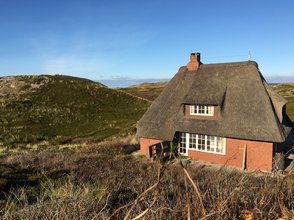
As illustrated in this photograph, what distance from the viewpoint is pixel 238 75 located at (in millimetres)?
20641

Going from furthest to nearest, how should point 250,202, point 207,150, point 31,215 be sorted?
point 207,150 → point 31,215 → point 250,202

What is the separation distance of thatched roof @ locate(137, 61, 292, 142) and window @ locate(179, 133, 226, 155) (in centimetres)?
78

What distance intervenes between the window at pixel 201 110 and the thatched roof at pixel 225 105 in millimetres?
465

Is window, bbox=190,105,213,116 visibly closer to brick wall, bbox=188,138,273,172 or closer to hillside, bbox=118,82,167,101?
brick wall, bbox=188,138,273,172

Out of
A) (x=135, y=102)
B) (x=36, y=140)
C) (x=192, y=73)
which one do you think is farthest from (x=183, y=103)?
(x=135, y=102)

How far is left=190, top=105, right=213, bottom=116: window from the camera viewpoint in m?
20.1

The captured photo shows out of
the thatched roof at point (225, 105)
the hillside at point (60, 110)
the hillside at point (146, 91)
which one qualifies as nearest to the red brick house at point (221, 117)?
the thatched roof at point (225, 105)

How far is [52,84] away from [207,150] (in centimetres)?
5567

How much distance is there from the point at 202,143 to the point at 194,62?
775 centimetres

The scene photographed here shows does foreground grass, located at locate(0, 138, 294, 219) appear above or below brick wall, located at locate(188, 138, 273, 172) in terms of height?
above

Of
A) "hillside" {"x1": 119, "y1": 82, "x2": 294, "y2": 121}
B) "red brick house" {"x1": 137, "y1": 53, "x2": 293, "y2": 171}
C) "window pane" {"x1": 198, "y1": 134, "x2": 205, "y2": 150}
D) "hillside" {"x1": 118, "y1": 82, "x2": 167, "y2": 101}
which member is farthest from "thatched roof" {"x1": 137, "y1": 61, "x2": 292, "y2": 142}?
"hillside" {"x1": 118, "y1": 82, "x2": 167, "y2": 101}

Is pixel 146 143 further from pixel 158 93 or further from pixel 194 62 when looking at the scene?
pixel 158 93

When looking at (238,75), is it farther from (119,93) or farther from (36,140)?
(119,93)

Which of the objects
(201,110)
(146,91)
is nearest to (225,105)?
(201,110)
